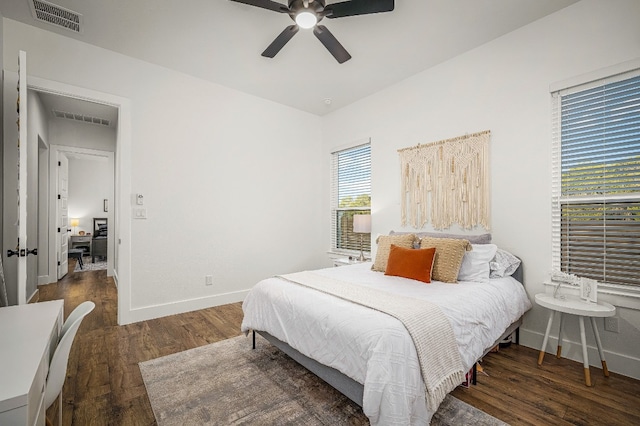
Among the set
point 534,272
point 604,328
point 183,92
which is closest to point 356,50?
point 183,92

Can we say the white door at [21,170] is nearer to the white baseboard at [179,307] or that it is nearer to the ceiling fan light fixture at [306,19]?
the white baseboard at [179,307]

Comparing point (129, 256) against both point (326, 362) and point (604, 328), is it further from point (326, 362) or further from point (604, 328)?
point (604, 328)

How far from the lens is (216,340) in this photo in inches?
111

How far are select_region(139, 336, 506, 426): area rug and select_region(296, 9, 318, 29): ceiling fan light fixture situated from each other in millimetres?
2717

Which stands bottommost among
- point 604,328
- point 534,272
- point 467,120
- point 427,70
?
point 604,328

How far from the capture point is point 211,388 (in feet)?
6.61

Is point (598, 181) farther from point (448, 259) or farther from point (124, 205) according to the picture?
point (124, 205)

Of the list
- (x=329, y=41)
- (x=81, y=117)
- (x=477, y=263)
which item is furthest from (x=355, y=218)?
(x=81, y=117)

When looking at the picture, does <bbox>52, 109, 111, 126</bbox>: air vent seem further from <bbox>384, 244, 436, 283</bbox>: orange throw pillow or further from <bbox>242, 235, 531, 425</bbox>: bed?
<bbox>384, 244, 436, 283</bbox>: orange throw pillow

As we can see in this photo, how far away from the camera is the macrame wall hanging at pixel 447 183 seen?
301cm

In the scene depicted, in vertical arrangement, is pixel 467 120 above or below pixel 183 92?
below

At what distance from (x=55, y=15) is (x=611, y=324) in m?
5.42

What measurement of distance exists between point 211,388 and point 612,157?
11.7 ft

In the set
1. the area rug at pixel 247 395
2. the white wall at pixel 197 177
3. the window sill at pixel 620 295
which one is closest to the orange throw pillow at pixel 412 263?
the area rug at pixel 247 395
